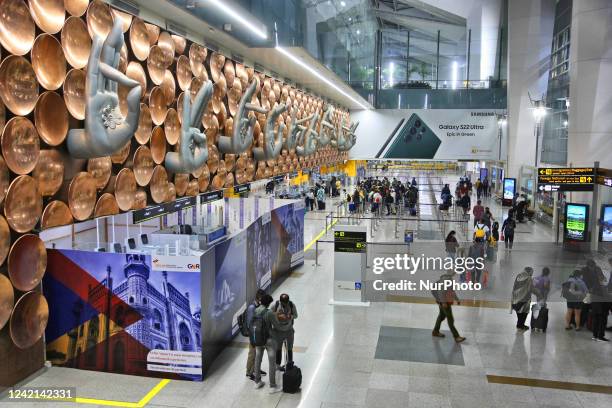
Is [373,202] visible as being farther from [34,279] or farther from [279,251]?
[34,279]

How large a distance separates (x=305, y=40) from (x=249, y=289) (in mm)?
5318

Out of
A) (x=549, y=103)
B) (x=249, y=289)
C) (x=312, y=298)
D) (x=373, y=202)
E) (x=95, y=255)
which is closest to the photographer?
(x=95, y=255)

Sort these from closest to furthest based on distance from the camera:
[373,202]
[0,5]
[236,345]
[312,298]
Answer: [0,5] → [236,345] → [312,298] → [373,202]

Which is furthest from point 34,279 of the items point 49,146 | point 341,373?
point 341,373

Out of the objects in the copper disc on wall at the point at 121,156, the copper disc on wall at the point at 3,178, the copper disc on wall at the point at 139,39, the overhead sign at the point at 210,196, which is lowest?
the overhead sign at the point at 210,196

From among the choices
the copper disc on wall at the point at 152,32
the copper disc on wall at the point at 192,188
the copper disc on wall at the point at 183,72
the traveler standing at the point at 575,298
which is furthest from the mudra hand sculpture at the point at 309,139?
the traveler standing at the point at 575,298

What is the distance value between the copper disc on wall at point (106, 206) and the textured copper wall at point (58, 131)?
0.01 meters

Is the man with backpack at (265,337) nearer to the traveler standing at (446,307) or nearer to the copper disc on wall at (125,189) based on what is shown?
the copper disc on wall at (125,189)

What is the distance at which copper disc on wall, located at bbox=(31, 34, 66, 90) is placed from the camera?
6.32m

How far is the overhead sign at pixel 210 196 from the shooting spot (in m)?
10.9

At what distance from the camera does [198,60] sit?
34.2 feet

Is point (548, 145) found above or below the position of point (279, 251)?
above

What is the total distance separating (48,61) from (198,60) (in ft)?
13.6

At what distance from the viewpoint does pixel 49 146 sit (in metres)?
6.61
